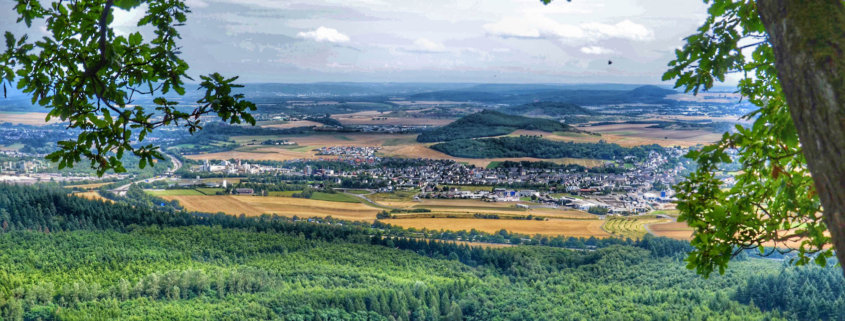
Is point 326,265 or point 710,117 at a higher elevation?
point 710,117

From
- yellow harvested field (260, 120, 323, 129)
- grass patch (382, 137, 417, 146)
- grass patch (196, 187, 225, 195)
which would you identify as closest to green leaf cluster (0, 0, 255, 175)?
grass patch (196, 187, 225, 195)

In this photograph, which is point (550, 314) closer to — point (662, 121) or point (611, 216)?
point (611, 216)

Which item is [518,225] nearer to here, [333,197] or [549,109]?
[333,197]

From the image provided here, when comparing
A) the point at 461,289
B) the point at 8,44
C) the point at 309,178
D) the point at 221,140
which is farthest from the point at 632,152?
the point at 8,44

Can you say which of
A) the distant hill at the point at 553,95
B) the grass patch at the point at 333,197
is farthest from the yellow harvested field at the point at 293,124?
the distant hill at the point at 553,95

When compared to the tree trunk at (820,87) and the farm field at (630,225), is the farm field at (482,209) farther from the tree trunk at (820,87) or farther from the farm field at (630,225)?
the tree trunk at (820,87)

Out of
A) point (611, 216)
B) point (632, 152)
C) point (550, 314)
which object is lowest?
point (550, 314)

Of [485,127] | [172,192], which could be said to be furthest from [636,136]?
[172,192]
